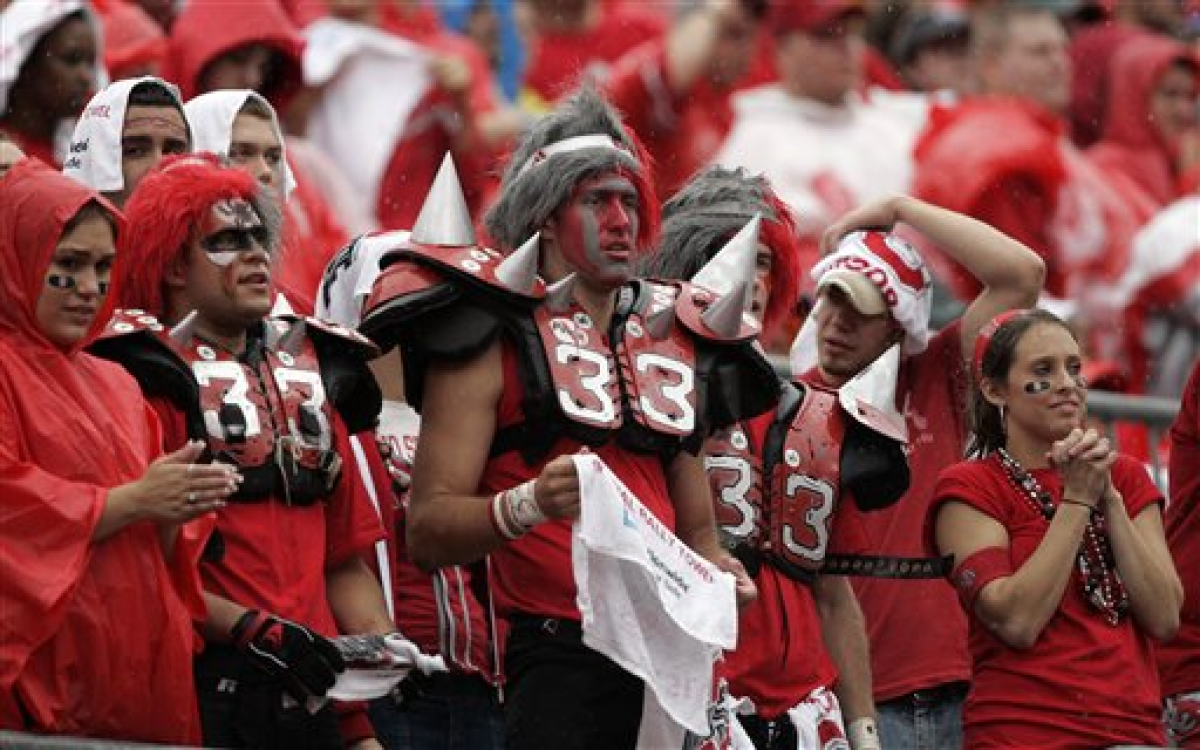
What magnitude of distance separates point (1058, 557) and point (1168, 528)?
991 mm

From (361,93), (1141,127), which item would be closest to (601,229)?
(361,93)

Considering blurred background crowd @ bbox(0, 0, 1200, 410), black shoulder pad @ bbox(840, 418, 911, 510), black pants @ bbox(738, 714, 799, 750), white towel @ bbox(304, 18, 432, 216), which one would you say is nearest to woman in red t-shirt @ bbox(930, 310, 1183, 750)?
black shoulder pad @ bbox(840, 418, 911, 510)

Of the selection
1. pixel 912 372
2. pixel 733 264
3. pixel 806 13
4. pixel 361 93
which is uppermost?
pixel 733 264

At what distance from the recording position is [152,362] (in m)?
7.42

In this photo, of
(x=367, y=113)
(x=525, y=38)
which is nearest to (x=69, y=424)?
(x=367, y=113)

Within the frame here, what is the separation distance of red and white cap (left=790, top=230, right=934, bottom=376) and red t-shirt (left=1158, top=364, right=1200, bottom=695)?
2.29 feet

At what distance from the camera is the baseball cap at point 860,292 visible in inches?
348

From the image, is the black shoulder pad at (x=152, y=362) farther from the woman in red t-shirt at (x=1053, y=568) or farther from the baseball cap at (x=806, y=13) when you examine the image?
the baseball cap at (x=806, y=13)

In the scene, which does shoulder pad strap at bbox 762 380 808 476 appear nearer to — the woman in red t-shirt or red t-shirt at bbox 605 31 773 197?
the woman in red t-shirt

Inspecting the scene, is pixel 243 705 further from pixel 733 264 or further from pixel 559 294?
pixel 733 264

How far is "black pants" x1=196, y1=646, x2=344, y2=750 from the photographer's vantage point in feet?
24.1

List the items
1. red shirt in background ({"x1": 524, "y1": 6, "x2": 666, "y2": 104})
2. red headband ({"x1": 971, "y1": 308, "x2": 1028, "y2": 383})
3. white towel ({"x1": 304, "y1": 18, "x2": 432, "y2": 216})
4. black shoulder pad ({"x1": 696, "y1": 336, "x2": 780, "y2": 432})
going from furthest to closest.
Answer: red shirt in background ({"x1": 524, "y1": 6, "x2": 666, "y2": 104})
white towel ({"x1": 304, "y1": 18, "x2": 432, "y2": 216})
red headband ({"x1": 971, "y1": 308, "x2": 1028, "y2": 383})
black shoulder pad ({"x1": 696, "y1": 336, "x2": 780, "y2": 432})

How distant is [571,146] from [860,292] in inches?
50.5

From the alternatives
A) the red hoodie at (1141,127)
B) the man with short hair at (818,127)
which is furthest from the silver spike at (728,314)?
the red hoodie at (1141,127)
